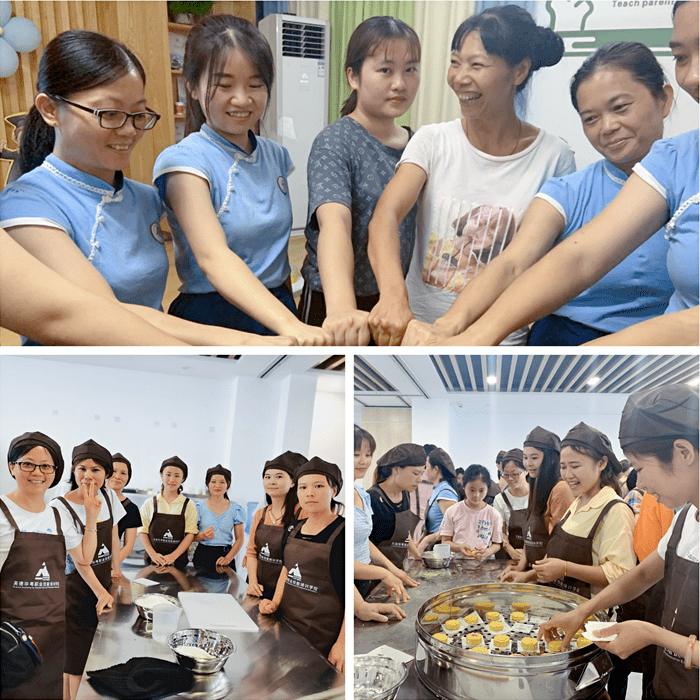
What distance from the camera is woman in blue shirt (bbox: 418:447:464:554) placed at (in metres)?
1.27

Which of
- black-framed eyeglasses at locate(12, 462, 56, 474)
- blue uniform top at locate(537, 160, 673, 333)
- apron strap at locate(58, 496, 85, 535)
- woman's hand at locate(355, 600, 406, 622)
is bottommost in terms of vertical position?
woman's hand at locate(355, 600, 406, 622)

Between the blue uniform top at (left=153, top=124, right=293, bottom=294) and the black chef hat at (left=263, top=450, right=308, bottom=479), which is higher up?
the blue uniform top at (left=153, top=124, right=293, bottom=294)

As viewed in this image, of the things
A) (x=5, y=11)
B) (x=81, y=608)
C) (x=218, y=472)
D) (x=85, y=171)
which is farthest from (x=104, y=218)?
(x=81, y=608)

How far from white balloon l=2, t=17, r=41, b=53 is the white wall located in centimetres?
63

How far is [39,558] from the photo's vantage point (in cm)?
123

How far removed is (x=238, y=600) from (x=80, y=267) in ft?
2.37

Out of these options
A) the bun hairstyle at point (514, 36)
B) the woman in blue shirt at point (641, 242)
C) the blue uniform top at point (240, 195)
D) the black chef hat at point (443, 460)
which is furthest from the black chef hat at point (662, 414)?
the blue uniform top at point (240, 195)

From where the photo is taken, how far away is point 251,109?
4.32 ft

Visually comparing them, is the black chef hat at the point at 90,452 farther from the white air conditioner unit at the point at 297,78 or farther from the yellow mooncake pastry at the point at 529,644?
the yellow mooncake pastry at the point at 529,644

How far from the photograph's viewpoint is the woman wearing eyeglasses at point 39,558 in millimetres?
1221

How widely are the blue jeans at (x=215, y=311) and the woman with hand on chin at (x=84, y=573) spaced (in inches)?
12.8

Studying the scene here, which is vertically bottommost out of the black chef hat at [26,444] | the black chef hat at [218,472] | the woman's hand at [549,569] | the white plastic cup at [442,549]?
the woman's hand at [549,569]

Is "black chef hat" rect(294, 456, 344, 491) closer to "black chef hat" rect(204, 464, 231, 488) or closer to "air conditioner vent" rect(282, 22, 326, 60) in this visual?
"black chef hat" rect(204, 464, 231, 488)

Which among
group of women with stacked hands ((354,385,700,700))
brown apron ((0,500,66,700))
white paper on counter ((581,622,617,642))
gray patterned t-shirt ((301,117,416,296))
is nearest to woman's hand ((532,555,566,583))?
group of women with stacked hands ((354,385,700,700))
